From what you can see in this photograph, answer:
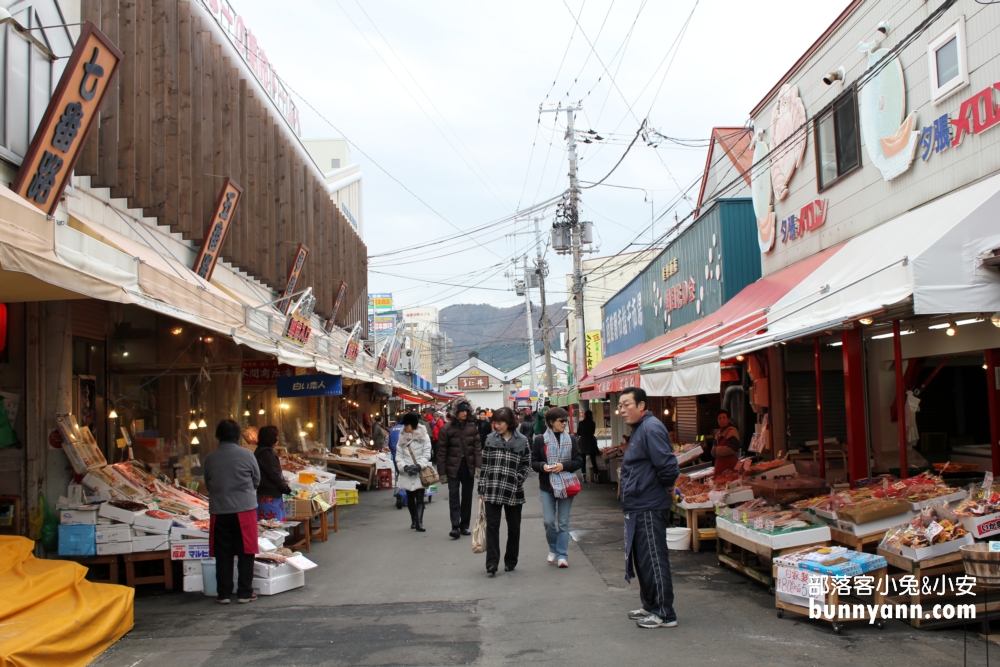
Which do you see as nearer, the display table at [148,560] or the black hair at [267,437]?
the display table at [148,560]

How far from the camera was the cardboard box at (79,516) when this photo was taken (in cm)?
748

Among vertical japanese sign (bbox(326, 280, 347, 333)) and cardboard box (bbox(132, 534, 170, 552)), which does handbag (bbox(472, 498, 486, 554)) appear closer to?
cardboard box (bbox(132, 534, 170, 552))

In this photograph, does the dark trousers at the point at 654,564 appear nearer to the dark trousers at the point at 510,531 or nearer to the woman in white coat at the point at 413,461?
the dark trousers at the point at 510,531

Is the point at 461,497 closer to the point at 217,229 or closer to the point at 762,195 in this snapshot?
the point at 217,229

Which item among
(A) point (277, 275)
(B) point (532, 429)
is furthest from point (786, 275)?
(B) point (532, 429)

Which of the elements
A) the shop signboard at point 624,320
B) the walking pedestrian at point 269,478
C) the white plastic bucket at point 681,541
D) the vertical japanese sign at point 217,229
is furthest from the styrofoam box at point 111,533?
the shop signboard at point 624,320

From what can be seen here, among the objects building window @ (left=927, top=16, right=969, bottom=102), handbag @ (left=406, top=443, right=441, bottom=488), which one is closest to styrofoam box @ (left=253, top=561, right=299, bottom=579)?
handbag @ (left=406, top=443, right=441, bottom=488)

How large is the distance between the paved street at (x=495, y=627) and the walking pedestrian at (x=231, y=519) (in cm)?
26

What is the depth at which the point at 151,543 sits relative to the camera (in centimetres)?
750

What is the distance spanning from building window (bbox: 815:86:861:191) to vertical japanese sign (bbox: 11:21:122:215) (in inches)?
329

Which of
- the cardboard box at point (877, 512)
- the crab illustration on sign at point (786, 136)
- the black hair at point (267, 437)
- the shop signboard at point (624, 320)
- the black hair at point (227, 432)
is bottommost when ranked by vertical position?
the cardboard box at point (877, 512)

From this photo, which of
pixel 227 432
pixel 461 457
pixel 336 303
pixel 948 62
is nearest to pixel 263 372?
pixel 461 457

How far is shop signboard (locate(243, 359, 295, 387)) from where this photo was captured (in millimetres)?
14227

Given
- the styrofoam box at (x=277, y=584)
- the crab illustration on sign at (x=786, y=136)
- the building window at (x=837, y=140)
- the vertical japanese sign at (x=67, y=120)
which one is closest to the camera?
the vertical japanese sign at (x=67, y=120)
